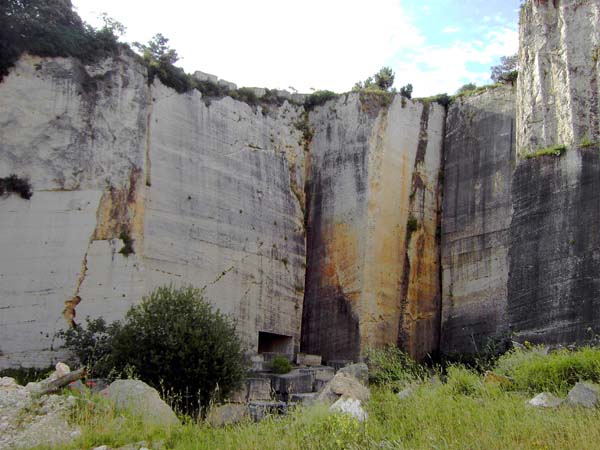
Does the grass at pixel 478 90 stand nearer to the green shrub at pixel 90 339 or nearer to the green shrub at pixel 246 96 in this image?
the green shrub at pixel 246 96

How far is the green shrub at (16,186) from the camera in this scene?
16.7 metres

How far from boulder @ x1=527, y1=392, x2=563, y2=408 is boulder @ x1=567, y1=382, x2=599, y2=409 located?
18 cm

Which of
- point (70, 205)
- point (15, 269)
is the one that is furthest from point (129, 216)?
point (15, 269)

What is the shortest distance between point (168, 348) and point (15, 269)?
5.49 m

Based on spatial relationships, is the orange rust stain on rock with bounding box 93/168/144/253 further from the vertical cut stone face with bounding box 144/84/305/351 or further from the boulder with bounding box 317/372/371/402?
→ the boulder with bounding box 317/372/371/402

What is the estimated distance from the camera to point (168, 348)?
12766mm

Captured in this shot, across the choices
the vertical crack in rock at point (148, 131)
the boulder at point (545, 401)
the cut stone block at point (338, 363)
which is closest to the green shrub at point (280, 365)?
the cut stone block at point (338, 363)

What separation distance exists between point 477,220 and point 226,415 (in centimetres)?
1162

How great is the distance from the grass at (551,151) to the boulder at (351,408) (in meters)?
6.02

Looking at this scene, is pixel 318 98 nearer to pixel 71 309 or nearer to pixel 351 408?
pixel 71 309

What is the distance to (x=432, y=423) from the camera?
847cm

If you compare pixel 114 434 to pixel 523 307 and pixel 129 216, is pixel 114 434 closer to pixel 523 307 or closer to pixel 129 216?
pixel 523 307

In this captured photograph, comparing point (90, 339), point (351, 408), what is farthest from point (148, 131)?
point (351, 408)

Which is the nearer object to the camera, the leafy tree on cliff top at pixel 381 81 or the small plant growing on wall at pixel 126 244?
the small plant growing on wall at pixel 126 244
